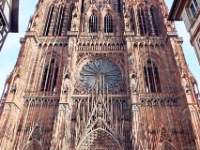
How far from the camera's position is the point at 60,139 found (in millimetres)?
16484

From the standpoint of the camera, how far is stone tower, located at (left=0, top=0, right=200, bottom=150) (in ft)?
57.3

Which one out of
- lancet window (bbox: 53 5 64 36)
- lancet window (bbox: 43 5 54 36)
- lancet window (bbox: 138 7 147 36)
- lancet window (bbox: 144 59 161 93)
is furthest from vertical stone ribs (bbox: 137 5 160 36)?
lancet window (bbox: 43 5 54 36)

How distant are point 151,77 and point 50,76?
433 inches

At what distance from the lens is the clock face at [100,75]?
21.5 metres

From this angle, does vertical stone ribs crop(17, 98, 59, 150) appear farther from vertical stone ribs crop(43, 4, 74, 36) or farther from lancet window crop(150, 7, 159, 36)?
lancet window crop(150, 7, 159, 36)

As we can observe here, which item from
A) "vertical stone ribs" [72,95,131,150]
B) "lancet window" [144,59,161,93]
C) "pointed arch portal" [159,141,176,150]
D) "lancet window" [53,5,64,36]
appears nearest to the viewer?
"pointed arch portal" [159,141,176,150]

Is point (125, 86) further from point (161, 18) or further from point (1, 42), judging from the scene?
point (1, 42)

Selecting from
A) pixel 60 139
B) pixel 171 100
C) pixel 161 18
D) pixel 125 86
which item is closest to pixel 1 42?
pixel 60 139

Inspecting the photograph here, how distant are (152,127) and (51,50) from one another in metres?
13.9

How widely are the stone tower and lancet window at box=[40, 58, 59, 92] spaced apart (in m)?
0.10

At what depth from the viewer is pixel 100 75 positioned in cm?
2214

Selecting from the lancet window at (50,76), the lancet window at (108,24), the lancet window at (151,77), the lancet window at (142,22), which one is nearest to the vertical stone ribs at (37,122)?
the lancet window at (50,76)

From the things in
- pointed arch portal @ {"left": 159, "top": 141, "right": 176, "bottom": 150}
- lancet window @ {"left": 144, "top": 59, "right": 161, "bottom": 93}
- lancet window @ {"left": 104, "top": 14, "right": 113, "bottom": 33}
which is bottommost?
pointed arch portal @ {"left": 159, "top": 141, "right": 176, "bottom": 150}

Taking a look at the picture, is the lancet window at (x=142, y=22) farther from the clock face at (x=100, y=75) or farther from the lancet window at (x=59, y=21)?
the lancet window at (x=59, y=21)
